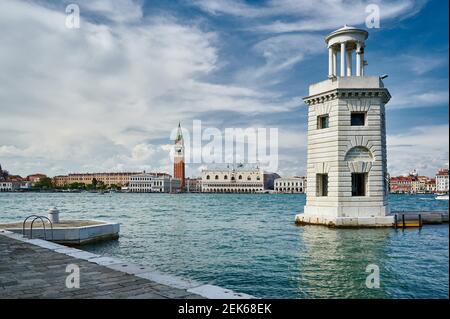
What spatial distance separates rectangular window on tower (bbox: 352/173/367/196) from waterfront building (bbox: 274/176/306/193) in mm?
143769

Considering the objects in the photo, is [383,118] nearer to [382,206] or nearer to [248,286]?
[382,206]

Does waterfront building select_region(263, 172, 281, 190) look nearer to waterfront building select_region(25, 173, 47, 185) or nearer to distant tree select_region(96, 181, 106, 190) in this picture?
distant tree select_region(96, 181, 106, 190)

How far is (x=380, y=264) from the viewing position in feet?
41.0

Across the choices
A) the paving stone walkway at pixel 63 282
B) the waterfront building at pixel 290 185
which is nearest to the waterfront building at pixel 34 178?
the waterfront building at pixel 290 185

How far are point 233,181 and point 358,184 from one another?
142 metres

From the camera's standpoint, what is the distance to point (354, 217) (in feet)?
74.0

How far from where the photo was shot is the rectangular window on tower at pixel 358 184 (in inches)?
934

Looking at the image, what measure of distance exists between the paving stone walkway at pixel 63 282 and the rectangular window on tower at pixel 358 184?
19155 millimetres

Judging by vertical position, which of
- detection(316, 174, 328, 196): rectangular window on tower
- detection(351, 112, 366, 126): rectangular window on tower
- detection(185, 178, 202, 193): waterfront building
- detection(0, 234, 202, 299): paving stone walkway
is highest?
detection(351, 112, 366, 126): rectangular window on tower

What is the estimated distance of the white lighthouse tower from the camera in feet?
75.0

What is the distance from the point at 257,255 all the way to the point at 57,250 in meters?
7.42

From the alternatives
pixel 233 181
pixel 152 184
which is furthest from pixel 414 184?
pixel 152 184

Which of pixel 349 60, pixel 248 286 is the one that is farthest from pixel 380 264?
pixel 349 60

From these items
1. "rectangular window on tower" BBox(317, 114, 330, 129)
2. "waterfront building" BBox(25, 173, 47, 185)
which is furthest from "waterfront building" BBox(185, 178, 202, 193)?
"rectangular window on tower" BBox(317, 114, 330, 129)
